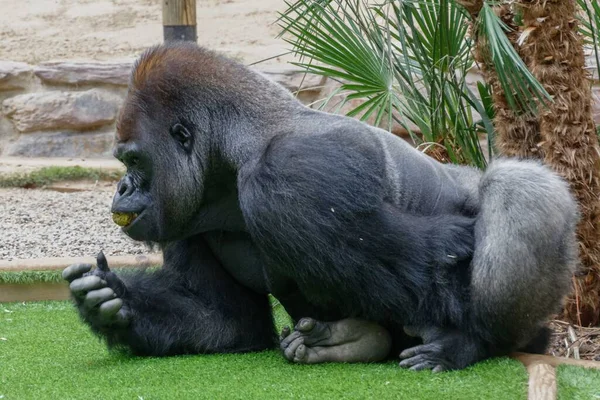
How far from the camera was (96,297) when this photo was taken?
330cm

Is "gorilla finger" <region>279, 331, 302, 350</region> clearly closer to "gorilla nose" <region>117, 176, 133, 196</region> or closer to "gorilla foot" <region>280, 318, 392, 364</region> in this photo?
"gorilla foot" <region>280, 318, 392, 364</region>

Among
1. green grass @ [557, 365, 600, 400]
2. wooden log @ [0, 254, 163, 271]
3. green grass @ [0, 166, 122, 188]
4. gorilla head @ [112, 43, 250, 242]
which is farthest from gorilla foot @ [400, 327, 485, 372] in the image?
green grass @ [0, 166, 122, 188]

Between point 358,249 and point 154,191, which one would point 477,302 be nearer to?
point 358,249

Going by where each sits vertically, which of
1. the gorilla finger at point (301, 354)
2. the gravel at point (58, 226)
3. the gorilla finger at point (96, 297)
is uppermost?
the gorilla finger at point (96, 297)

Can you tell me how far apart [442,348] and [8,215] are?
404 centimetres

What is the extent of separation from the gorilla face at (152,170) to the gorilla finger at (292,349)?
590 mm

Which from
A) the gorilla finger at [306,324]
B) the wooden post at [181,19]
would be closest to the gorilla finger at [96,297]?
the gorilla finger at [306,324]

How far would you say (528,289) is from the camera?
122 inches

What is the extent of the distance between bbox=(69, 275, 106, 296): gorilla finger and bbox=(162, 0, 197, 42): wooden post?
2.30m

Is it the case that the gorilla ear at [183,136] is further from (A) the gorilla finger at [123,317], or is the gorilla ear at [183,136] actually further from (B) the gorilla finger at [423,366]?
(B) the gorilla finger at [423,366]

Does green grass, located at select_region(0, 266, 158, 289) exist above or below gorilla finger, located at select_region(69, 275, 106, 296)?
below

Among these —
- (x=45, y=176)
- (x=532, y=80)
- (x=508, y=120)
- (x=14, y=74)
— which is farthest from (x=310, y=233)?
(x=14, y=74)

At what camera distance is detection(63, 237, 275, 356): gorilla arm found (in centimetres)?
349

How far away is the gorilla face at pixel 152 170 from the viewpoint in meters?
3.29
